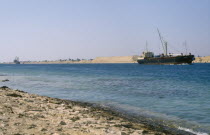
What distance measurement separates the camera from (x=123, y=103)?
69.2 ft

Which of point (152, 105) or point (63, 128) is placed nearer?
point (63, 128)

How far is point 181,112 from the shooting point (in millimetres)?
16875

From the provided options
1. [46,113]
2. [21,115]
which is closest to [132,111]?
[46,113]

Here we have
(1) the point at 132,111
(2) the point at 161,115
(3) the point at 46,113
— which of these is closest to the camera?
(3) the point at 46,113

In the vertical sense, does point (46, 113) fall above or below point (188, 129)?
above

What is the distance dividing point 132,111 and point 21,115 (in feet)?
29.4

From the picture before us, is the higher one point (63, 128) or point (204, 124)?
point (63, 128)

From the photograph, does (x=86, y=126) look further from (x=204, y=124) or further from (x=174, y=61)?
(x=174, y=61)

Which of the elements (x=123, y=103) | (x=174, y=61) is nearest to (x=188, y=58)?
(x=174, y=61)

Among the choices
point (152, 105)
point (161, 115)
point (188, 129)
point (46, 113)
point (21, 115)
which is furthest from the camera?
point (152, 105)

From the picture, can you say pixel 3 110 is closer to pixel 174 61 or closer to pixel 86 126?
pixel 86 126

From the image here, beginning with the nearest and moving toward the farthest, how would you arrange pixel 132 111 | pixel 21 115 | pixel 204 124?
pixel 21 115, pixel 204 124, pixel 132 111

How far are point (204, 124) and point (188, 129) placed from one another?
176 centimetres

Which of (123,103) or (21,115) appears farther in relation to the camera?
(123,103)
